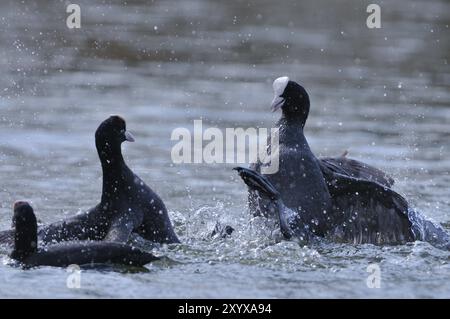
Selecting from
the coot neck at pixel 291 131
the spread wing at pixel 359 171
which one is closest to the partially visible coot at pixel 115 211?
the coot neck at pixel 291 131

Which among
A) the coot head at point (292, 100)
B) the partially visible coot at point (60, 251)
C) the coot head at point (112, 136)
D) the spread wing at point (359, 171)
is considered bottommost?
the partially visible coot at point (60, 251)

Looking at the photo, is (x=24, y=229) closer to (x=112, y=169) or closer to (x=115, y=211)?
(x=115, y=211)

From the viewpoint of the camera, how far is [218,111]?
432 inches

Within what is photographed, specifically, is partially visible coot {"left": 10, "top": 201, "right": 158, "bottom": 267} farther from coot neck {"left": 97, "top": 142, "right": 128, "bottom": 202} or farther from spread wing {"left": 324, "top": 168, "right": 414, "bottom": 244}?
spread wing {"left": 324, "top": 168, "right": 414, "bottom": 244}

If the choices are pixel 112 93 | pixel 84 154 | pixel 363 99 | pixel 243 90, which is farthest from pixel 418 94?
pixel 84 154

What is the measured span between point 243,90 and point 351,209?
427 cm

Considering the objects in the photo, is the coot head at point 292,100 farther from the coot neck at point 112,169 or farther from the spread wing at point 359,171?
the coot neck at point 112,169

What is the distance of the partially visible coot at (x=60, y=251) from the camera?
6500 millimetres

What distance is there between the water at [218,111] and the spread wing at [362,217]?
0.21 m

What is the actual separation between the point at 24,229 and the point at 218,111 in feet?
15.3

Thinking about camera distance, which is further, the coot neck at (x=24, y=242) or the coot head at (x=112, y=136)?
the coot head at (x=112, y=136)

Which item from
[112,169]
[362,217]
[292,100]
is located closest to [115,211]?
[112,169]

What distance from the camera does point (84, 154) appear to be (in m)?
9.64

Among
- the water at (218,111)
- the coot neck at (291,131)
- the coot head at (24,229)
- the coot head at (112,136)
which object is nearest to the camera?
the coot head at (24,229)
